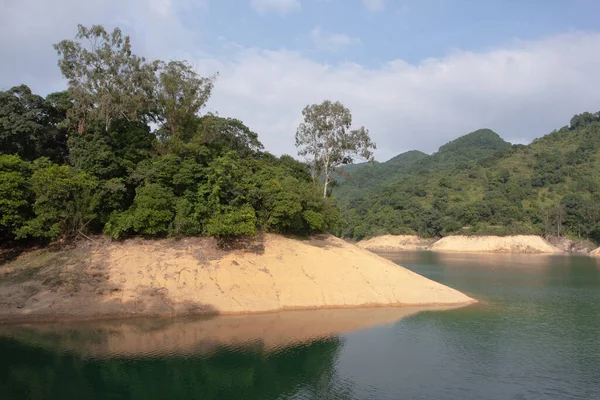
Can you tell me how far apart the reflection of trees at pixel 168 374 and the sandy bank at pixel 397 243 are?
282 ft

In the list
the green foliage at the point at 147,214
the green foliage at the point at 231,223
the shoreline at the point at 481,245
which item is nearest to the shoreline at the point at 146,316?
the green foliage at the point at 231,223

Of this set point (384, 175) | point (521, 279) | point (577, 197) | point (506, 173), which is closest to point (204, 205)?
point (521, 279)

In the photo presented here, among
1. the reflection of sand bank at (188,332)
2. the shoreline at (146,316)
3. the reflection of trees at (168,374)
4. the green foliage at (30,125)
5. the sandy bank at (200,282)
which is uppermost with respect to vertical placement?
the green foliage at (30,125)

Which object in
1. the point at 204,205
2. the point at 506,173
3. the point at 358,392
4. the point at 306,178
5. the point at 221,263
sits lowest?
the point at 358,392

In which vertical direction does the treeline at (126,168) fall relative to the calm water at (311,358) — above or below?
above

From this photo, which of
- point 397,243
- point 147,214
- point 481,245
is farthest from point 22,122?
point 397,243

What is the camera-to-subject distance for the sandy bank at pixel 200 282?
23156mm

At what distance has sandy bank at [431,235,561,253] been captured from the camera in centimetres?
8694

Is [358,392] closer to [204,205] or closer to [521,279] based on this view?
[204,205]

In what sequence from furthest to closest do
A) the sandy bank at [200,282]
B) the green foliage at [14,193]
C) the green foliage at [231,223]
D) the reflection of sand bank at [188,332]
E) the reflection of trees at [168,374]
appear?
1. the green foliage at [231,223]
2. the green foliage at [14,193]
3. the sandy bank at [200,282]
4. the reflection of sand bank at [188,332]
5. the reflection of trees at [168,374]

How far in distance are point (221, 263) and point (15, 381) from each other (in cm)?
1319

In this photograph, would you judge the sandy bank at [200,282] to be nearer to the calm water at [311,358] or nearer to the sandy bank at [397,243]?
the calm water at [311,358]

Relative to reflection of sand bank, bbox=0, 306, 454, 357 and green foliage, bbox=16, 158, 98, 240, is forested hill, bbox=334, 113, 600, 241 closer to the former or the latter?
reflection of sand bank, bbox=0, 306, 454, 357

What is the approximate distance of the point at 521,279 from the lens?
42219mm
